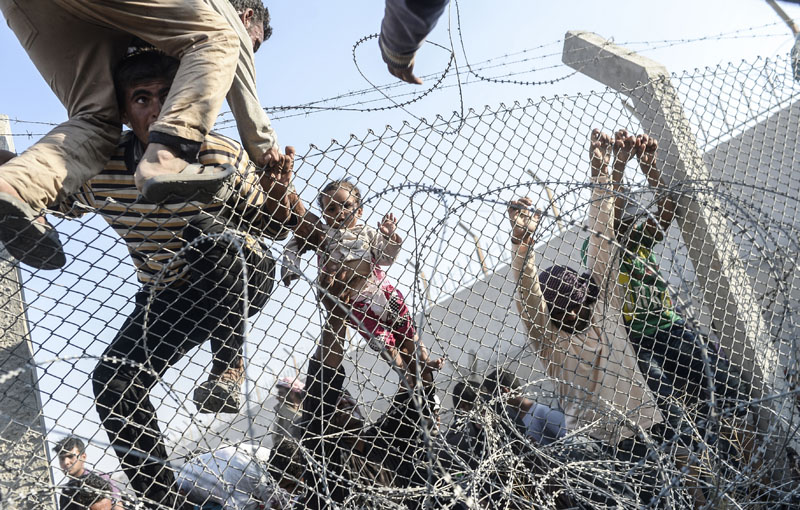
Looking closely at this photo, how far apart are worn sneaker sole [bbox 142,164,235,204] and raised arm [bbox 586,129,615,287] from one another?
1.61 meters

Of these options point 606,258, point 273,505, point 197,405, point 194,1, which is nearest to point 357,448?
point 273,505

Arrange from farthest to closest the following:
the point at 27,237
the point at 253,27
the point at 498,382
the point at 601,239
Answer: the point at 253,27
the point at 601,239
the point at 498,382
the point at 27,237

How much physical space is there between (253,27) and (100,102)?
1.09 metres

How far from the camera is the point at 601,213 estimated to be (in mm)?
3215

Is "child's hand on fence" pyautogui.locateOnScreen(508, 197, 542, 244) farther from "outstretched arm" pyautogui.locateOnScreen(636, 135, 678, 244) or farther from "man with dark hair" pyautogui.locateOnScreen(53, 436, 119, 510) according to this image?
"man with dark hair" pyautogui.locateOnScreen(53, 436, 119, 510)

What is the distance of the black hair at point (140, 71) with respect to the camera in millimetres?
2551

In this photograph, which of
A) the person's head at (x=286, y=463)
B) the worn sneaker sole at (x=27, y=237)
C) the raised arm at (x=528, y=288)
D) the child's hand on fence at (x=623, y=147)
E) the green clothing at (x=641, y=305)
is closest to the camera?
the worn sneaker sole at (x=27, y=237)

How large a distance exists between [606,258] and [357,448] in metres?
1.33

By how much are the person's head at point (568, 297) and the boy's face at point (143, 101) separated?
160 cm

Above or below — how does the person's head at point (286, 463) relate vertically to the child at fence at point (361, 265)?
below

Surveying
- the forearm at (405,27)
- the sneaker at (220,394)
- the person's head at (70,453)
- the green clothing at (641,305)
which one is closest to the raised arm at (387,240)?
the forearm at (405,27)

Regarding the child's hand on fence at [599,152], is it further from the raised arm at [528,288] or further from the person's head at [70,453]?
the person's head at [70,453]

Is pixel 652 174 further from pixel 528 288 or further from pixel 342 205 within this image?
pixel 342 205

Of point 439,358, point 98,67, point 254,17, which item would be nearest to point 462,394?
point 439,358
